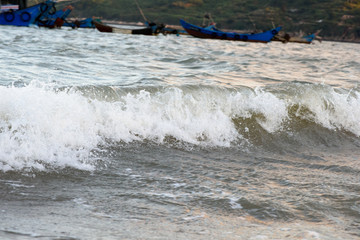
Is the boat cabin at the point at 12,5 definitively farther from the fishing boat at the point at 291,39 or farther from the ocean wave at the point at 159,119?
the ocean wave at the point at 159,119

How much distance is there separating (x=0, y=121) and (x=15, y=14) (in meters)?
38.5

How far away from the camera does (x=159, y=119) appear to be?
5910mm

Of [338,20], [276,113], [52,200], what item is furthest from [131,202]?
[338,20]

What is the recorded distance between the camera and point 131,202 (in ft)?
11.4

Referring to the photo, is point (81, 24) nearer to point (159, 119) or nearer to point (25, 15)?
point (25, 15)

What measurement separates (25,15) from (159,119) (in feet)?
126

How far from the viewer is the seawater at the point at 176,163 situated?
122 inches

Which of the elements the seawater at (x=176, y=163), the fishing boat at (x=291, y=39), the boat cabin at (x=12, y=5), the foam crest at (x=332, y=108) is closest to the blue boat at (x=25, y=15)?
the boat cabin at (x=12, y=5)

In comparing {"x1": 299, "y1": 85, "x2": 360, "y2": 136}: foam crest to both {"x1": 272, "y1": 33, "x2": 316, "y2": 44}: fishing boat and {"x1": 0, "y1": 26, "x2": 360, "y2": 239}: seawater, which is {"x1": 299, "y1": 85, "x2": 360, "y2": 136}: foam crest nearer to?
{"x1": 0, "y1": 26, "x2": 360, "y2": 239}: seawater

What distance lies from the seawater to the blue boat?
111ft

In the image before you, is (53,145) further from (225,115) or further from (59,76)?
(59,76)

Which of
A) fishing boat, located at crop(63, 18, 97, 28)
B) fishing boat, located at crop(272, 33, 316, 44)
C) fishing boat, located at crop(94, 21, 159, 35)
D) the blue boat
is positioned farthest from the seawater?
fishing boat, located at crop(63, 18, 97, 28)

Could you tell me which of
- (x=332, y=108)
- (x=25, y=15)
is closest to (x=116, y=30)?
(x=25, y=15)

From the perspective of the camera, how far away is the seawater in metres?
3.11
